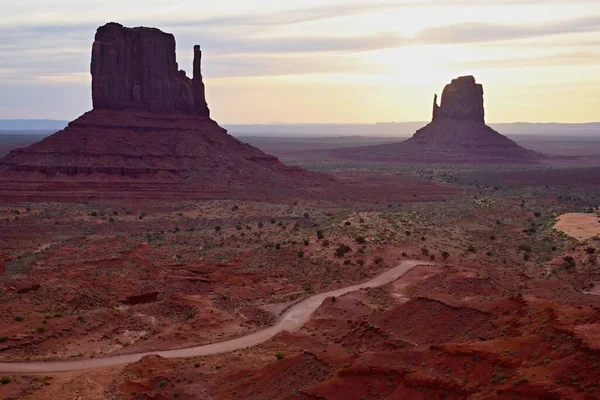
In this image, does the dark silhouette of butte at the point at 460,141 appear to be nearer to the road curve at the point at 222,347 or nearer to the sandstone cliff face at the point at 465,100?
the sandstone cliff face at the point at 465,100

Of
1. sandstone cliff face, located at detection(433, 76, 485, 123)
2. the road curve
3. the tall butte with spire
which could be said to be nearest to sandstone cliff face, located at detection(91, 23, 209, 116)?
the tall butte with spire

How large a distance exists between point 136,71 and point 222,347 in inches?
3049

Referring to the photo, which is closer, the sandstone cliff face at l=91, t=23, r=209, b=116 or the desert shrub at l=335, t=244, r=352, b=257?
the desert shrub at l=335, t=244, r=352, b=257

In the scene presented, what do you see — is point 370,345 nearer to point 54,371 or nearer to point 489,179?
point 54,371

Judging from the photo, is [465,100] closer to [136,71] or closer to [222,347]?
[136,71]

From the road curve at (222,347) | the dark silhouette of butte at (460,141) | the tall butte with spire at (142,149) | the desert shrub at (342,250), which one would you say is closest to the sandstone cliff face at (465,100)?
the dark silhouette of butte at (460,141)

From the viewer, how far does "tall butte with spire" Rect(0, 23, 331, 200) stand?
9181 centimetres

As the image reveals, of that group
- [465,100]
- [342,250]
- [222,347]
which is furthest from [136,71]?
[465,100]

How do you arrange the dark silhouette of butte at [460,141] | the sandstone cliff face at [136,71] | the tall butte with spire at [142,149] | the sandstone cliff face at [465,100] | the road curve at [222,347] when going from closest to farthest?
the road curve at [222,347] → the tall butte with spire at [142,149] → the sandstone cliff face at [136,71] → the dark silhouette of butte at [460,141] → the sandstone cliff face at [465,100]

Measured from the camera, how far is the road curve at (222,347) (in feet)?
98.3

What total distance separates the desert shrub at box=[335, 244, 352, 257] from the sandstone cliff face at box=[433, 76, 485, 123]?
145 metres

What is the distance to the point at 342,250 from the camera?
51.5 metres

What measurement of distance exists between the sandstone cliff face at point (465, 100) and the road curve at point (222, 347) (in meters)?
153

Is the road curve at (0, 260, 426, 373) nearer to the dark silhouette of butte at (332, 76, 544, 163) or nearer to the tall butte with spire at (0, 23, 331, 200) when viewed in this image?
the tall butte with spire at (0, 23, 331, 200)
